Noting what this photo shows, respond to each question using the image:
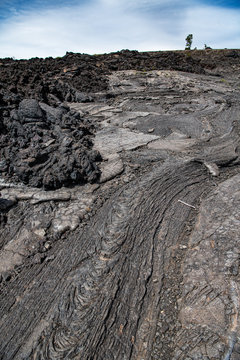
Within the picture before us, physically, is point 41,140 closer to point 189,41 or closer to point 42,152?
point 42,152

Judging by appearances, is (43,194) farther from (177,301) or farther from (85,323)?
(177,301)

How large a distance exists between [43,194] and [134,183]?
5.50ft

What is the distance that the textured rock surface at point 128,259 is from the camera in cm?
211

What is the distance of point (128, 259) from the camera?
9.49ft

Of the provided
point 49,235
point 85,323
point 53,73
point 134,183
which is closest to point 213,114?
point 134,183

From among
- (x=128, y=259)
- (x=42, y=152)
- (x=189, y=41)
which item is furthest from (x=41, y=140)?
(x=189, y=41)

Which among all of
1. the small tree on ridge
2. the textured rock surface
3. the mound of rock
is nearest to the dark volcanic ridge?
the mound of rock

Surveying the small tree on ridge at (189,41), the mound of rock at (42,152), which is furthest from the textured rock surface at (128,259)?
the small tree on ridge at (189,41)

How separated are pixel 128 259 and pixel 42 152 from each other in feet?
9.49

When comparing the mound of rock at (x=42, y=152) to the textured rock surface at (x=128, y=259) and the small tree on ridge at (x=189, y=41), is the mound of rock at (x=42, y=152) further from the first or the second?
the small tree on ridge at (x=189, y=41)

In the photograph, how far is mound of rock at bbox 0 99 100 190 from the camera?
4.29 m

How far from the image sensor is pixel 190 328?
2.19 metres

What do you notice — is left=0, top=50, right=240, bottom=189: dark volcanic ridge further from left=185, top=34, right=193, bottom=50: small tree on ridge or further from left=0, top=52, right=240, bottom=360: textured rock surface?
left=185, top=34, right=193, bottom=50: small tree on ridge

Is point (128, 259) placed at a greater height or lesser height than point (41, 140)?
lesser
